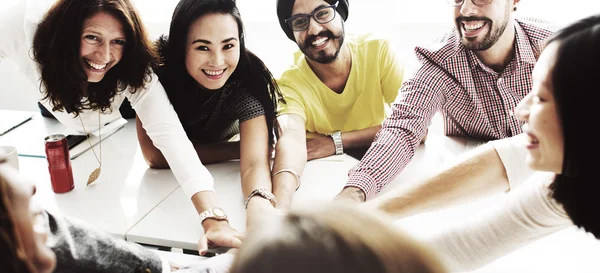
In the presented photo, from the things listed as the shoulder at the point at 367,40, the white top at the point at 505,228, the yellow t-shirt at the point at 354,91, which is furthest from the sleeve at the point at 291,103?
the white top at the point at 505,228

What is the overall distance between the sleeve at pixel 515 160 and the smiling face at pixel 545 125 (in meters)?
0.32

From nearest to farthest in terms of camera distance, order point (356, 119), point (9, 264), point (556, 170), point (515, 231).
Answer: point (9, 264), point (556, 170), point (515, 231), point (356, 119)

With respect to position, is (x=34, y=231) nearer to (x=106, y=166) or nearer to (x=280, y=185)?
(x=280, y=185)

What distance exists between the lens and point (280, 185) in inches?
65.7

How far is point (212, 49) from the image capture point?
1.79 meters

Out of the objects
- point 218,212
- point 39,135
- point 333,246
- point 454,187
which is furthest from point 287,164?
point 333,246

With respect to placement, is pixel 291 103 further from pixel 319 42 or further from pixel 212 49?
pixel 212 49

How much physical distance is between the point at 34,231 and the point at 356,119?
1.57m

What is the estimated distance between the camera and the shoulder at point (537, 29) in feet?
5.95

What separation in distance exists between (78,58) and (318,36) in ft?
2.99

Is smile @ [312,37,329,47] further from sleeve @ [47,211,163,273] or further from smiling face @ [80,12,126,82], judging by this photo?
sleeve @ [47,211,163,273]

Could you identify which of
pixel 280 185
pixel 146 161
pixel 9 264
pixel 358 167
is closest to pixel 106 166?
pixel 146 161

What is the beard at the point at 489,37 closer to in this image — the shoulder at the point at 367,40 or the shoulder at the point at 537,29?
the shoulder at the point at 537,29

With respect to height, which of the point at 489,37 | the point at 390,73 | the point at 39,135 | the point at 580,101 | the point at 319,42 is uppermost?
the point at 580,101
